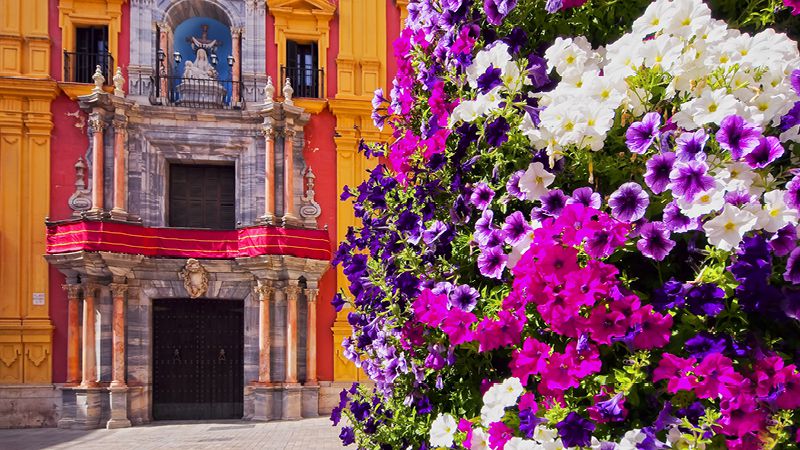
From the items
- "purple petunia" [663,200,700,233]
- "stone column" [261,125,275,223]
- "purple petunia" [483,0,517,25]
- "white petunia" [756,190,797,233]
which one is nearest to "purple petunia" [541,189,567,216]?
"purple petunia" [663,200,700,233]

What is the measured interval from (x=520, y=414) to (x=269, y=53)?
13758mm

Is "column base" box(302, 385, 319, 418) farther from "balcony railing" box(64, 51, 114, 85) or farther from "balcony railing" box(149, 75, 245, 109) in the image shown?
"balcony railing" box(64, 51, 114, 85)

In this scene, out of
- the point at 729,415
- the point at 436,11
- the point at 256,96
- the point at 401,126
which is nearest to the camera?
the point at 729,415

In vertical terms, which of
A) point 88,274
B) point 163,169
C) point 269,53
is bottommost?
point 88,274

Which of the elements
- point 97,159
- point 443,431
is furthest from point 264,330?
point 443,431

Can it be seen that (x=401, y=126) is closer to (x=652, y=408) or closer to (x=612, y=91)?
(x=612, y=91)

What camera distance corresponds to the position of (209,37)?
611 inches

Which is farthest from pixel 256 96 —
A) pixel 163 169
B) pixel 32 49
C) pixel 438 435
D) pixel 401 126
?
pixel 438 435

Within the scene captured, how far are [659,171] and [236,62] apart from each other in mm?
13776

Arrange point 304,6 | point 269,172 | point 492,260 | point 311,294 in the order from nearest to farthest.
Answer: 1. point 492,260
2. point 311,294
3. point 269,172
4. point 304,6

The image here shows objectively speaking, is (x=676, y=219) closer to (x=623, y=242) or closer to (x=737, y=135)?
(x=623, y=242)

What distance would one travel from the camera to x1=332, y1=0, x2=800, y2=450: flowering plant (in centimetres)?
160

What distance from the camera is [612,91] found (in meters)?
1.78

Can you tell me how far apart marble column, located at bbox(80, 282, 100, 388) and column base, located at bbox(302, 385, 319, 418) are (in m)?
3.95
